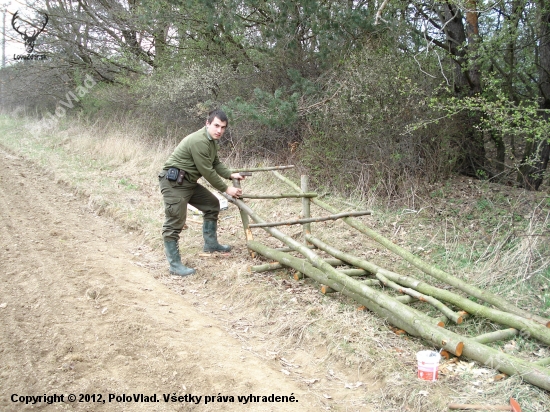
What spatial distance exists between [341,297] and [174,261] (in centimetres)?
229

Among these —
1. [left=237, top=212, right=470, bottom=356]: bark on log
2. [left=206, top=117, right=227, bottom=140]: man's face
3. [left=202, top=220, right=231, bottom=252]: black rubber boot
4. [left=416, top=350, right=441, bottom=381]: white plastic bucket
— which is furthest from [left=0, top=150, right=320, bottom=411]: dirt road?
[left=206, top=117, right=227, bottom=140]: man's face

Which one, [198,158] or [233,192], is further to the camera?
[233,192]

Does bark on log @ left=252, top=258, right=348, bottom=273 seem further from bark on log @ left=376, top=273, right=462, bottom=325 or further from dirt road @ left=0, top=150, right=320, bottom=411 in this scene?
dirt road @ left=0, top=150, right=320, bottom=411

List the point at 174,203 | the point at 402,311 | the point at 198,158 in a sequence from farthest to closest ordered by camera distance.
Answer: the point at 174,203 < the point at 198,158 < the point at 402,311

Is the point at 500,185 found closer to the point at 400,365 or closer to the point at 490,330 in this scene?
the point at 490,330

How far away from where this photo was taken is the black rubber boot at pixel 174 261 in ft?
20.9

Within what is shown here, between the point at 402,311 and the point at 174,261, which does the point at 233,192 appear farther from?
the point at 402,311

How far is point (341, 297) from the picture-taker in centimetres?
540

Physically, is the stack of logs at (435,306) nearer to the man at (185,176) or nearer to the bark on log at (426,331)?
the bark on log at (426,331)

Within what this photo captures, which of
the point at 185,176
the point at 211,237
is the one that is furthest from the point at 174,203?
the point at 211,237

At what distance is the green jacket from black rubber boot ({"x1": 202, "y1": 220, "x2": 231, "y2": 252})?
2.54ft

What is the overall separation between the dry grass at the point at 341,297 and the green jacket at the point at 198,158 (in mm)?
1182

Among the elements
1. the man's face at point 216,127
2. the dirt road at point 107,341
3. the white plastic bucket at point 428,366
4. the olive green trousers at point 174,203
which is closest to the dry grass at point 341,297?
the white plastic bucket at point 428,366

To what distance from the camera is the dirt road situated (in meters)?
3.71
